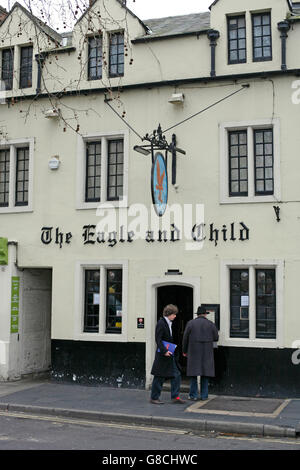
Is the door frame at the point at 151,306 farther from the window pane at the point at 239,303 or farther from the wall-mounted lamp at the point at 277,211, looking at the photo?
the wall-mounted lamp at the point at 277,211

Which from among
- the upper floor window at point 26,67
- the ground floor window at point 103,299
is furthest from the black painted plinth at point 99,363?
the upper floor window at point 26,67

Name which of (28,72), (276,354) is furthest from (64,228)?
(276,354)

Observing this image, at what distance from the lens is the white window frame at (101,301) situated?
13.8 meters

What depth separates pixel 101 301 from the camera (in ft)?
46.3

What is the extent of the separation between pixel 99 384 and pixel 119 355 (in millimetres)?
862

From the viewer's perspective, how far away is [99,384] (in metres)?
14.0

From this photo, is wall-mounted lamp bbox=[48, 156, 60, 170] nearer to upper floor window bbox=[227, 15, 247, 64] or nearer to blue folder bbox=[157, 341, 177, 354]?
upper floor window bbox=[227, 15, 247, 64]

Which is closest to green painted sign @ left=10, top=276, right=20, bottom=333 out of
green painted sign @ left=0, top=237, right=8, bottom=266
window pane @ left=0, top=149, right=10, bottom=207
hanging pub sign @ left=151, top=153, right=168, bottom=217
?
green painted sign @ left=0, top=237, right=8, bottom=266

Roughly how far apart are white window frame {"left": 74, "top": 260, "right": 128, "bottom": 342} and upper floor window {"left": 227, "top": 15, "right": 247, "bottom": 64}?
208 inches

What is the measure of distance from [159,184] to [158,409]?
4.57 m

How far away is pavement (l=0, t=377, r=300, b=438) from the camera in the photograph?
991cm
